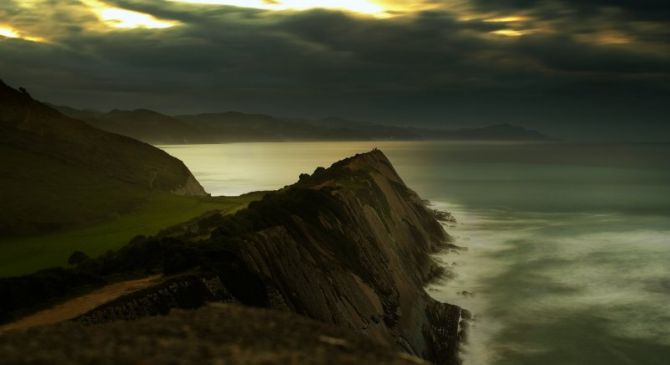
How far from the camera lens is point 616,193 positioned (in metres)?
134

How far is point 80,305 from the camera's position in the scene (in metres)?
20.6

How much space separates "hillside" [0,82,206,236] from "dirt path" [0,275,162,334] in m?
39.4

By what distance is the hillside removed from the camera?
208ft

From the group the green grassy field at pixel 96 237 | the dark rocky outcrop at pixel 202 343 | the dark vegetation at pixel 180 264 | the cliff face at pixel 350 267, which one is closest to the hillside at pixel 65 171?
the green grassy field at pixel 96 237

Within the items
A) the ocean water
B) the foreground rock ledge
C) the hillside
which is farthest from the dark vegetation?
the hillside

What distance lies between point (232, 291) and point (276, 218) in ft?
32.3

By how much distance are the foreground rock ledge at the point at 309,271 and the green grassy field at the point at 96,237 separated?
8351 mm

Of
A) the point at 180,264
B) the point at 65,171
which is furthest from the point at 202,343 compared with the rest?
the point at 65,171

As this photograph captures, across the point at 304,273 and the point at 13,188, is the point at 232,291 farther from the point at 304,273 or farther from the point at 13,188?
the point at 13,188

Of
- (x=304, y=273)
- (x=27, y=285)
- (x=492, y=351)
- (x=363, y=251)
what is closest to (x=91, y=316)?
(x=27, y=285)

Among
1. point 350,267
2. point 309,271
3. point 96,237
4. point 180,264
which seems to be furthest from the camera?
point 96,237

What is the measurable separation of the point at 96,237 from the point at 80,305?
3301 centimetres

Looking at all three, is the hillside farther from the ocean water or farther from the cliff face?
the ocean water

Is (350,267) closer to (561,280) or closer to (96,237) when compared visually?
(561,280)
